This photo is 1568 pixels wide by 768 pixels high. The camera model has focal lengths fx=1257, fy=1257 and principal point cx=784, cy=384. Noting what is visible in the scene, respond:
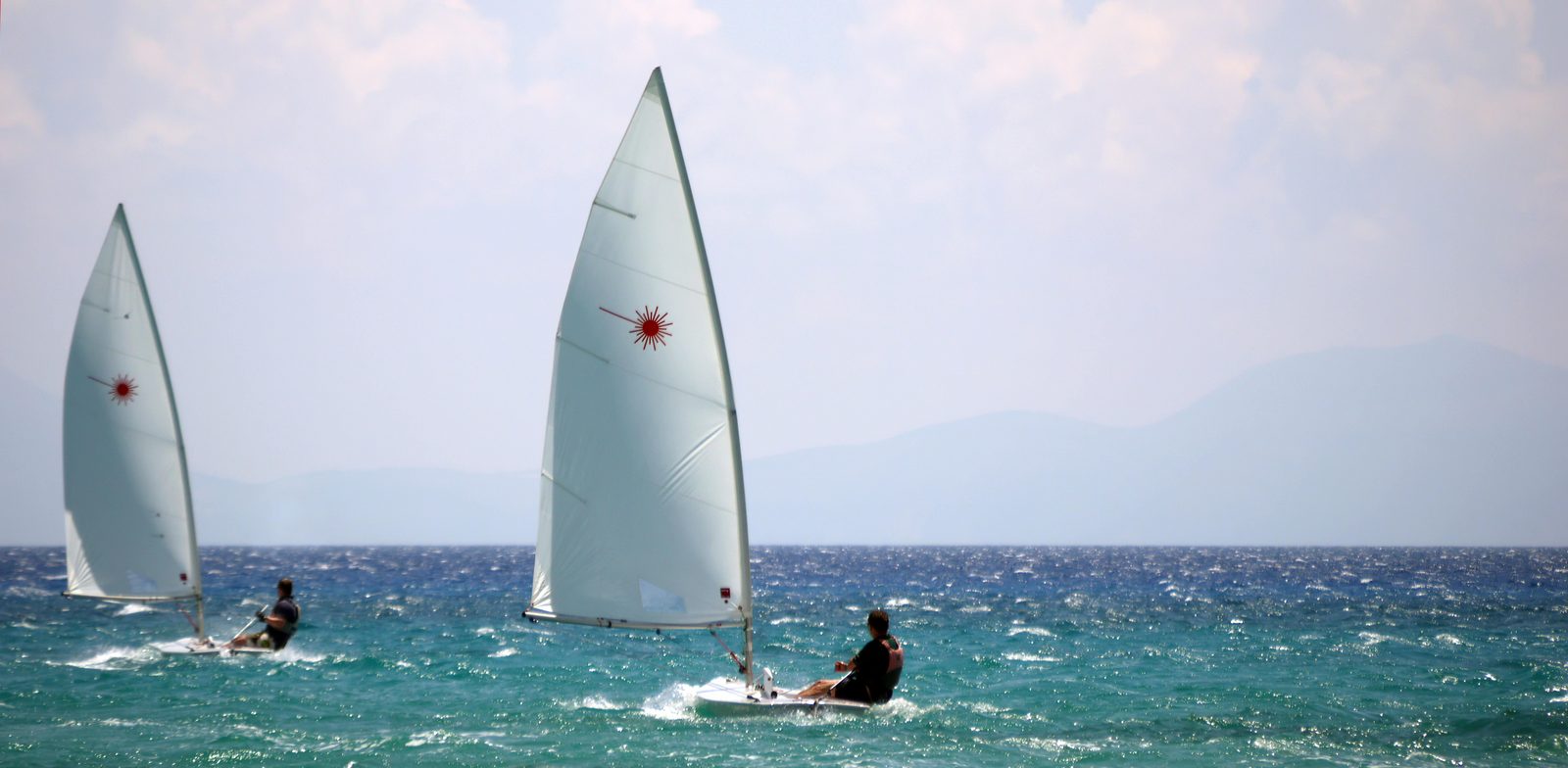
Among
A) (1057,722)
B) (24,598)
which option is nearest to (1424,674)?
(1057,722)

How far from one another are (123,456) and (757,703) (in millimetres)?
17240

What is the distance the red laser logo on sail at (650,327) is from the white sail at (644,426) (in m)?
0.02

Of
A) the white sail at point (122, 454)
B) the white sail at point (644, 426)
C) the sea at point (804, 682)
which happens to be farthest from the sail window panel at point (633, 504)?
the white sail at point (122, 454)

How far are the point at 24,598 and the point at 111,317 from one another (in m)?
30.7

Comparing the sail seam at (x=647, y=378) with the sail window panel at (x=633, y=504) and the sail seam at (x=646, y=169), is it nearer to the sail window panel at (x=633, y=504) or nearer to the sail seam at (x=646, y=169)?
the sail window panel at (x=633, y=504)

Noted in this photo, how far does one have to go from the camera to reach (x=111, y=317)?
26.9 metres

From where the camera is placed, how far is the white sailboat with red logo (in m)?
26.9

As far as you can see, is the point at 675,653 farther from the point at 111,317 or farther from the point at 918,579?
the point at 918,579

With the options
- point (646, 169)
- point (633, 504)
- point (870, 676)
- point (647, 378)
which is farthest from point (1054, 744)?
point (646, 169)

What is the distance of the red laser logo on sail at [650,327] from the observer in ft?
58.7

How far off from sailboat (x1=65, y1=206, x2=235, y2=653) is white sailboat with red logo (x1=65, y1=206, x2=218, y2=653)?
0.07 feet

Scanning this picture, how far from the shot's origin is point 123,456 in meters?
27.8

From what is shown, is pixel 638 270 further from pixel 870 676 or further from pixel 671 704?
pixel 671 704

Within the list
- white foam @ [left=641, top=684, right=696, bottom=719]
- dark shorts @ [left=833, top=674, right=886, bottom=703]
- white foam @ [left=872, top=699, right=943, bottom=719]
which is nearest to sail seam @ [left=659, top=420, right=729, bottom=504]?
white foam @ [left=641, top=684, right=696, bottom=719]
